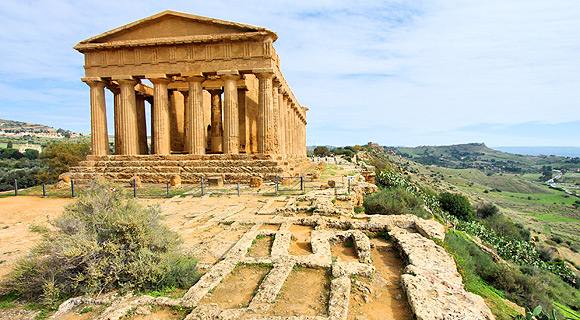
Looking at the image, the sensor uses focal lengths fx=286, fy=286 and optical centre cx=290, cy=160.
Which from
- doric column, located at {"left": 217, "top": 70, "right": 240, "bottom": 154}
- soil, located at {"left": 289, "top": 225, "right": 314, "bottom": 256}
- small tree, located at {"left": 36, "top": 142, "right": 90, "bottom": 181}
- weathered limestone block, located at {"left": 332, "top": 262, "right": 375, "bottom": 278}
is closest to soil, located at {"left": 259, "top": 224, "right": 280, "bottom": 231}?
soil, located at {"left": 289, "top": 225, "right": 314, "bottom": 256}

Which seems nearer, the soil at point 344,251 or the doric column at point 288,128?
the soil at point 344,251

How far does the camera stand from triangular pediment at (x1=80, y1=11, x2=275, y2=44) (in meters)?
17.2

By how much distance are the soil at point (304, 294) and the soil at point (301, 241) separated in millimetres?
1101

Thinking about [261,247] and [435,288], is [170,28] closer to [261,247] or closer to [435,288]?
[261,247]

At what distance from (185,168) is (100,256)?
13.7 m

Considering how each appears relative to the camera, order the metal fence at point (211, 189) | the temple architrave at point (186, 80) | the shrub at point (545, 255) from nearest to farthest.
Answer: the metal fence at point (211, 189)
the temple architrave at point (186, 80)
the shrub at point (545, 255)

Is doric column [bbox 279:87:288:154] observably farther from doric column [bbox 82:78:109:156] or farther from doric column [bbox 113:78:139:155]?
doric column [bbox 82:78:109:156]

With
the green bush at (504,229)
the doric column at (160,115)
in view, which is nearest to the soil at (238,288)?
the doric column at (160,115)

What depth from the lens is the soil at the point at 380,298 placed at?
363cm

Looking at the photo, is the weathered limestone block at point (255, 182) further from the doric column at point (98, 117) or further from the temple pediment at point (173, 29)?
the doric column at point (98, 117)

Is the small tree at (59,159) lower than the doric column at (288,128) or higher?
lower

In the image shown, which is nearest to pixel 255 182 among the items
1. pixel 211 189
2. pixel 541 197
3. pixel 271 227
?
pixel 211 189

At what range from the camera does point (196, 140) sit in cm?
1816

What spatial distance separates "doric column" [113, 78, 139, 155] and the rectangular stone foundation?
2.85ft
